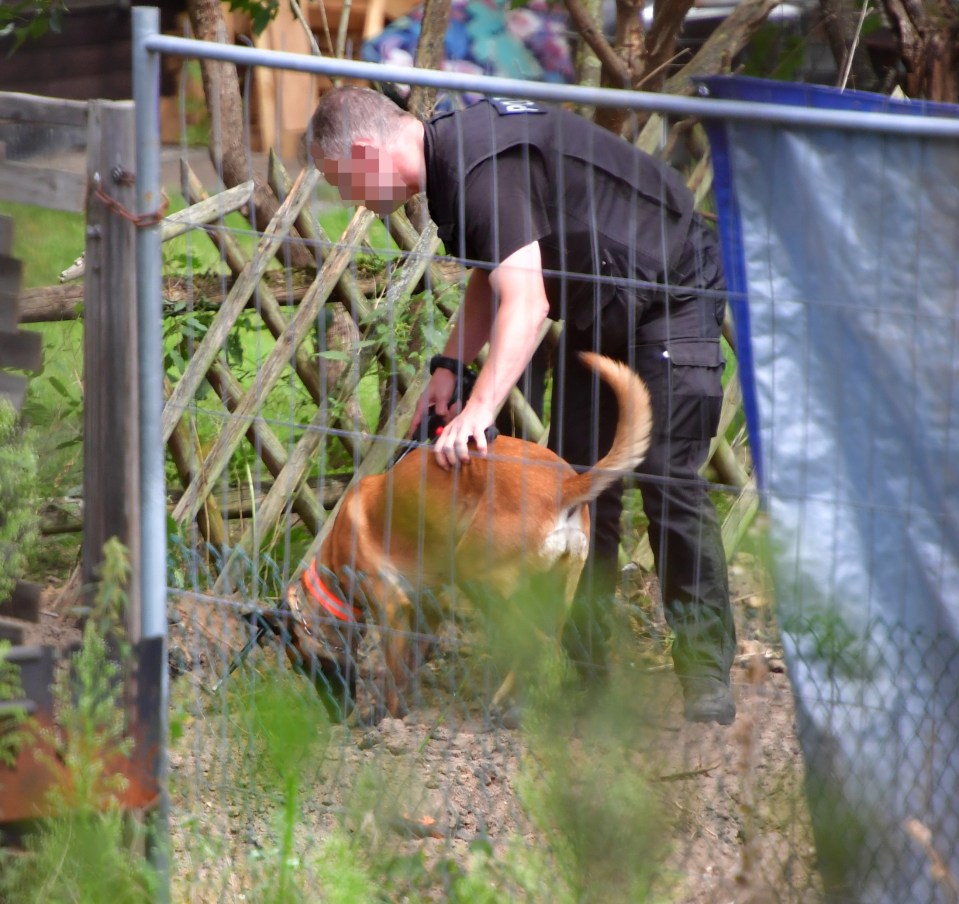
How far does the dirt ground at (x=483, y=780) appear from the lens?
2039 millimetres

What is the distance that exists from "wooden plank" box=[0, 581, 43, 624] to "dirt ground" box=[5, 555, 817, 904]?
4cm

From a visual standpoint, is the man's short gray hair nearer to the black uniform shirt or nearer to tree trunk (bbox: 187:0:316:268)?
the black uniform shirt

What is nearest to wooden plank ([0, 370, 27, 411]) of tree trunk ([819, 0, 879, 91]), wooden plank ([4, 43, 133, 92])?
tree trunk ([819, 0, 879, 91])

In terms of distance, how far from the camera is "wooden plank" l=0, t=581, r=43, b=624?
8.02 feet

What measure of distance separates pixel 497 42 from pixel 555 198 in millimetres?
5065

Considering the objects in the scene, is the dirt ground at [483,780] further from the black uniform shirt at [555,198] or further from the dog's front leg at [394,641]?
the black uniform shirt at [555,198]

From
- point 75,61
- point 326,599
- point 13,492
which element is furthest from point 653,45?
point 75,61

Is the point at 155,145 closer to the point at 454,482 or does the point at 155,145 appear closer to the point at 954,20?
the point at 454,482

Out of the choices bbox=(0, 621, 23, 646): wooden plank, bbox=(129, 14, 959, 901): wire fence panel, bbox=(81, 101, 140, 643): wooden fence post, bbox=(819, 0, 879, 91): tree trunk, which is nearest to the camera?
bbox=(129, 14, 959, 901): wire fence panel

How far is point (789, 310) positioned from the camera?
7.28 ft

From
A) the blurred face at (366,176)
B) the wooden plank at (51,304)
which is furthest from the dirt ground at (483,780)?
the wooden plank at (51,304)

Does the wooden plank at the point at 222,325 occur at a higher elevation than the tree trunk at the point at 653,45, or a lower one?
lower

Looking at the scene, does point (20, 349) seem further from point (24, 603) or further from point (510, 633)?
point (510, 633)

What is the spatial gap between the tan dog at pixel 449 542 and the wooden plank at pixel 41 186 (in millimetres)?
851
